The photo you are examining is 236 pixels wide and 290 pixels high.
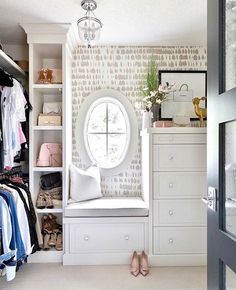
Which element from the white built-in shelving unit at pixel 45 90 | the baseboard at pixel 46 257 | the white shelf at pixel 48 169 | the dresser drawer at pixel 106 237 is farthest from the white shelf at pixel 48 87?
the baseboard at pixel 46 257

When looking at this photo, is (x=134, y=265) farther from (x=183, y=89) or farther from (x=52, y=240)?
(x=183, y=89)

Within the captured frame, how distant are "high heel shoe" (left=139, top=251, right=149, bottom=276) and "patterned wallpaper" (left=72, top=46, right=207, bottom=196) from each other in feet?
2.86

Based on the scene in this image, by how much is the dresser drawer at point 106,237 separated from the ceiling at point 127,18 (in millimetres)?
2044

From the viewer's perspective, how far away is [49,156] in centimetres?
314

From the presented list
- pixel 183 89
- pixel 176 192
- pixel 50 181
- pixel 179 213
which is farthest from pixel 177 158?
pixel 50 181

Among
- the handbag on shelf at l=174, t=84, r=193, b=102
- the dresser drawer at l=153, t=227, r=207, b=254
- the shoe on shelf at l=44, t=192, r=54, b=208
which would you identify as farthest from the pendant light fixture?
the dresser drawer at l=153, t=227, r=207, b=254

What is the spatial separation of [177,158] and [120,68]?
4.47 ft

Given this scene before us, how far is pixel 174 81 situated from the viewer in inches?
140

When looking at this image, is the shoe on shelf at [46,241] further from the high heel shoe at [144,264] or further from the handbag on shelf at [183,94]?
the handbag on shelf at [183,94]

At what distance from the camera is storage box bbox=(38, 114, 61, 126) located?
3.08 m

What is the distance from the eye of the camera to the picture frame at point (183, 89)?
11.5ft

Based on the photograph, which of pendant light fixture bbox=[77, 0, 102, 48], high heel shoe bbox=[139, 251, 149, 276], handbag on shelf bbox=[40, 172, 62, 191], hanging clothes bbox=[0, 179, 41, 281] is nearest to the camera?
hanging clothes bbox=[0, 179, 41, 281]

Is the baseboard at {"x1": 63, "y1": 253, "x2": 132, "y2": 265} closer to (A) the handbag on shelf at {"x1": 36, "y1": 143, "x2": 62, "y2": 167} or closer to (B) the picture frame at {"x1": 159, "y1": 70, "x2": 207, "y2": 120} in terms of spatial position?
(A) the handbag on shelf at {"x1": 36, "y1": 143, "x2": 62, "y2": 167}

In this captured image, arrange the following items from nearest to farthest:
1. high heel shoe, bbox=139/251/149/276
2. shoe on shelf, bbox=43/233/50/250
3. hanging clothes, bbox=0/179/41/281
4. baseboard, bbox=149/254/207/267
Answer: hanging clothes, bbox=0/179/41/281 → high heel shoe, bbox=139/251/149/276 → baseboard, bbox=149/254/207/267 → shoe on shelf, bbox=43/233/50/250
